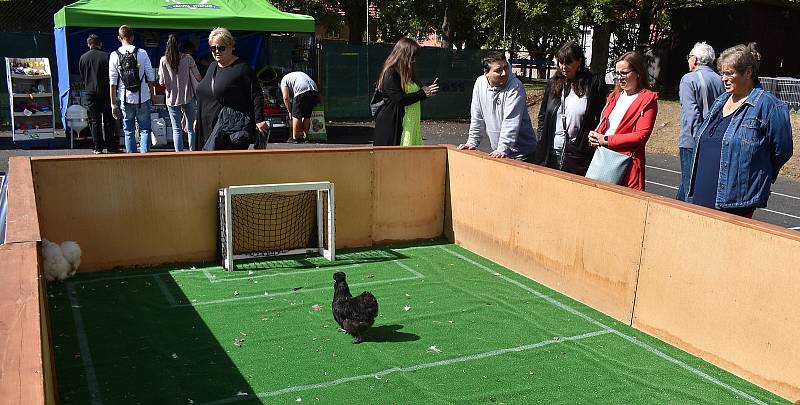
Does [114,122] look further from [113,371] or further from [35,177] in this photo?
[113,371]

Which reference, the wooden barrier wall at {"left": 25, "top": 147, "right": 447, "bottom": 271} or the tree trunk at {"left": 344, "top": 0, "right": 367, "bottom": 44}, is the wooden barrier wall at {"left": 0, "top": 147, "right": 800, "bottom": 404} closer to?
the wooden barrier wall at {"left": 25, "top": 147, "right": 447, "bottom": 271}

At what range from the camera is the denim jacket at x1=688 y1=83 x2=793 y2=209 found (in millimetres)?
4438

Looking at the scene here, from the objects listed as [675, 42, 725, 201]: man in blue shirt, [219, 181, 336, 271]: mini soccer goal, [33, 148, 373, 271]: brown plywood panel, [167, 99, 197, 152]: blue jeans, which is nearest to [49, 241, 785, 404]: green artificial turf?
[33, 148, 373, 271]: brown plywood panel

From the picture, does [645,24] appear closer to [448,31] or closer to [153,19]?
[448,31]

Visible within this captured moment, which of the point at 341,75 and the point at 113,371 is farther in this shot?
the point at 341,75

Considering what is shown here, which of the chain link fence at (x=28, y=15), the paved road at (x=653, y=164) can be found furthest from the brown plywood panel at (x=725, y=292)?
the chain link fence at (x=28, y=15)

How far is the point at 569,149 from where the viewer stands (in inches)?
240

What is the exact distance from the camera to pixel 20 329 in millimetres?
2350

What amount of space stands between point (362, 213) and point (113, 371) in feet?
11.0

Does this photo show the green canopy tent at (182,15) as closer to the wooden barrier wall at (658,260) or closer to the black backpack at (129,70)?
the black backpack at (129,70)

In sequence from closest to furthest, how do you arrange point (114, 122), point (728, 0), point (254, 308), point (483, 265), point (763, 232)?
point (763, 232) < point (254, 308) < point (483, 265) < point (114, 122) < point (728, 0)

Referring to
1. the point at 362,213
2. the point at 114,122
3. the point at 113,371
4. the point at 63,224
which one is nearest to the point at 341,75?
the point at 114,122

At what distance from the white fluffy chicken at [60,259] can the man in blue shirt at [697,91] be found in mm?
5428

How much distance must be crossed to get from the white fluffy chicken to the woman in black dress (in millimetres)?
1702
